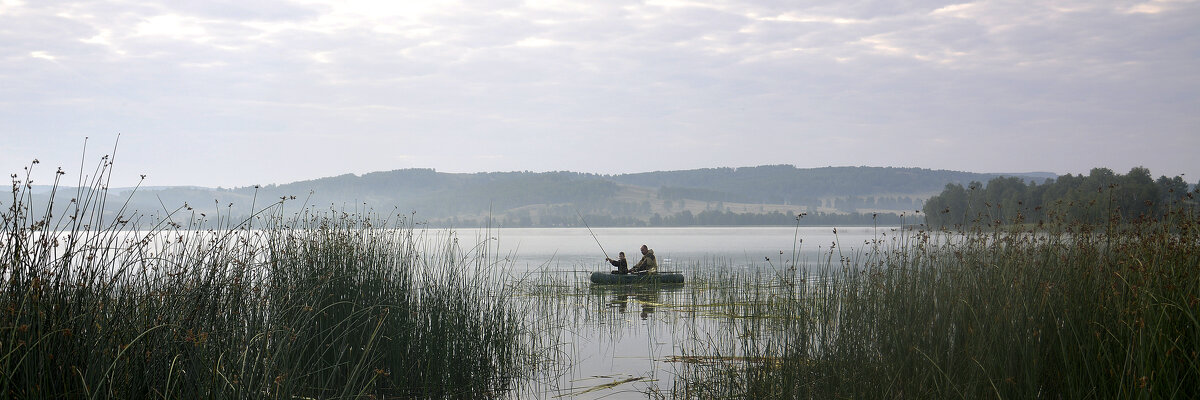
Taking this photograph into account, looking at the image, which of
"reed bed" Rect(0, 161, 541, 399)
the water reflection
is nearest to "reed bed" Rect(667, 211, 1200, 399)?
"reed bed" Rect(0, 161, 541, 399)

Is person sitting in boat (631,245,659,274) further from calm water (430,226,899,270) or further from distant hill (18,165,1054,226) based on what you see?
distant hill (18,165,1054,226)

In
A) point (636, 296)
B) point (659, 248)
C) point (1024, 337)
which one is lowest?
point (659, 248)

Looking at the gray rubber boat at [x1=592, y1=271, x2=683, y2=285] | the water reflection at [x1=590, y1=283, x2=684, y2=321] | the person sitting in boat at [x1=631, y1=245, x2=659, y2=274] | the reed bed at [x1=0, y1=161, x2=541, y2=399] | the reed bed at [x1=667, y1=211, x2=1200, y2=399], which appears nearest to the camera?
the reed bed at [x1=0, y1=161, x2=541, y2=399]

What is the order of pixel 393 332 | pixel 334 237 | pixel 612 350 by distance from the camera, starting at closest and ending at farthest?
pixel 393 332 → pixel 334 237 → pixel 612 350

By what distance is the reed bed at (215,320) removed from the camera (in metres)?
2.96

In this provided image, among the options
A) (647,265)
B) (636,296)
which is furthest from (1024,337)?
(647,265)

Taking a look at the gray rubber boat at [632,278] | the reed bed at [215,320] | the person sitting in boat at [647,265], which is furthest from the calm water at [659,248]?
the person sitting in boat at [647,265]

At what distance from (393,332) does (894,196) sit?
139135 millimetres

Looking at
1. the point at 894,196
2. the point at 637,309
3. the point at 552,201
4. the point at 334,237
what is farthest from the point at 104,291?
the point at 894,196

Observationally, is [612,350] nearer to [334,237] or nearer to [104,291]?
[334,237]

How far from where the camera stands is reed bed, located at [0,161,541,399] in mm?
2965

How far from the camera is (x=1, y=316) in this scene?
2.88 m

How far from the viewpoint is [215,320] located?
394cm

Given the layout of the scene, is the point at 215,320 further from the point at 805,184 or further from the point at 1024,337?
the point at 805,184
